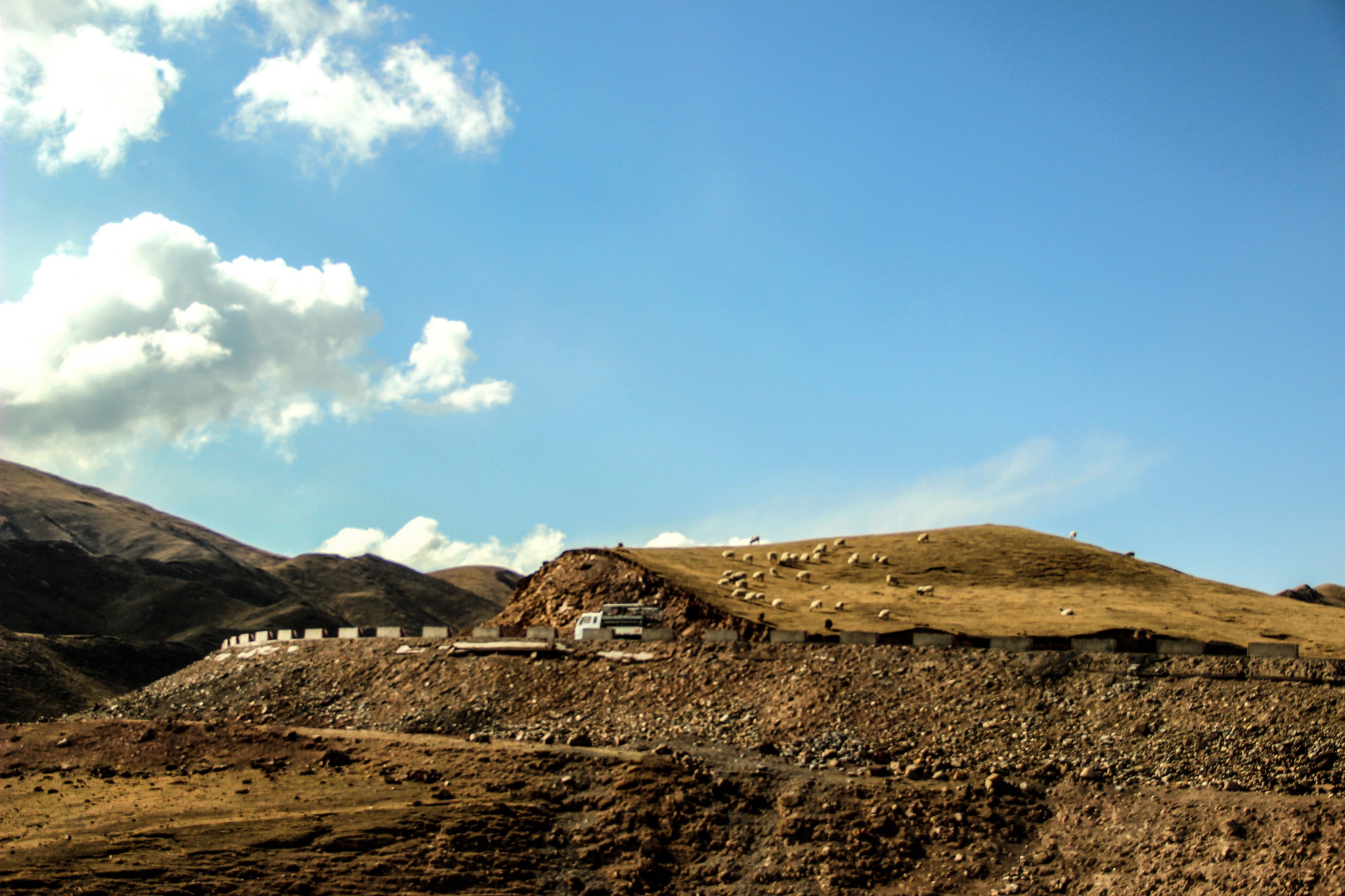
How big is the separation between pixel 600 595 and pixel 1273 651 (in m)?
26.3

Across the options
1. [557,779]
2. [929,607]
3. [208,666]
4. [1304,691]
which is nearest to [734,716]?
[557,779]

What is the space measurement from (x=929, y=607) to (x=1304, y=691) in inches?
850

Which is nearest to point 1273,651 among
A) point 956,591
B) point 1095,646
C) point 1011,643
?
point 1095,646

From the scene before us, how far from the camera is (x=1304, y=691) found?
26.0m

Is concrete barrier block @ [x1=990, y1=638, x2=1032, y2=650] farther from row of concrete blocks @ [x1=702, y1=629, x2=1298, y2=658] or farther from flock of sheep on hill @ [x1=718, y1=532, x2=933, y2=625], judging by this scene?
flock of sheep on hill @ [x1=718, y1=532, x2=933, y2=625]

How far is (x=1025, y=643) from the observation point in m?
31.2

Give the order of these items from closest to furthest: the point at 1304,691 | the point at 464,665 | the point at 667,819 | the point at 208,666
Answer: the point at 667,819 < the point at 1304,691 < the point at 464,665 < the point at 208,666

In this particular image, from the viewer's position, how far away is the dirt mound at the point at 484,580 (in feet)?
517

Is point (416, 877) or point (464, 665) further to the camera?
point (464, 665)

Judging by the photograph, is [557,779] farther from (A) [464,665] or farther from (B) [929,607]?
(B) [929,607]

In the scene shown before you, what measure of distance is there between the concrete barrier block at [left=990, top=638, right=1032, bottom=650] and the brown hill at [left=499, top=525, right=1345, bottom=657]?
985 cm

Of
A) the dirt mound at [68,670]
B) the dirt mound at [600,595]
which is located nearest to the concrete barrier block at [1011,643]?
the dirt mound at [600,595]

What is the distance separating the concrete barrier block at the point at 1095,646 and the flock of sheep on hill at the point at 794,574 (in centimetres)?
1422

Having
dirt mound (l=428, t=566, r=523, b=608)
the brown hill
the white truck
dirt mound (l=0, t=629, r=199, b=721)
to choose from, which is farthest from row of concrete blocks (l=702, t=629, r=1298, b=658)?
dirt mound (l=428, t=566, r=523, b=608)
